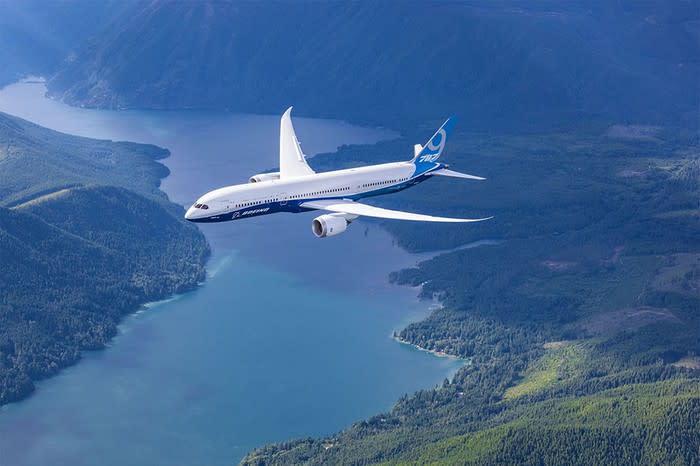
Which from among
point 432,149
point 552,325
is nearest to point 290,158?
point 432,149

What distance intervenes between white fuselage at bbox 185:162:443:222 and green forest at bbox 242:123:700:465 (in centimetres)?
2537

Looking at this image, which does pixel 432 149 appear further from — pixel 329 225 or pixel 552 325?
pixel 552 325

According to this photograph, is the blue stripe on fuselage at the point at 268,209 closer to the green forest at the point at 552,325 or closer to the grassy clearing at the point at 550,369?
the green forest at the point at 552,325

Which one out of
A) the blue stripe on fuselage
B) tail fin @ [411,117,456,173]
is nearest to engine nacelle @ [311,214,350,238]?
the blue stripe on fuselage

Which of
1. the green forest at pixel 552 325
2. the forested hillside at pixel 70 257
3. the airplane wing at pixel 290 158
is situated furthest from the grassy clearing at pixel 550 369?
the forested hillside at pixel 70 257

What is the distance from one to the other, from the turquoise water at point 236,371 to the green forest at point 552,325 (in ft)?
15.9

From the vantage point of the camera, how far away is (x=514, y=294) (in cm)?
14025

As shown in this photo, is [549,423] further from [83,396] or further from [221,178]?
[221,178]

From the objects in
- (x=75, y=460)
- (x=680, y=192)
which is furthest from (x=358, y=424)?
(x=680, y=192)

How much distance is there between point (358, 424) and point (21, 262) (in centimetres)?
5098

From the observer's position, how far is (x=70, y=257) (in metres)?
139

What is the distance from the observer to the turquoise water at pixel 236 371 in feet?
347

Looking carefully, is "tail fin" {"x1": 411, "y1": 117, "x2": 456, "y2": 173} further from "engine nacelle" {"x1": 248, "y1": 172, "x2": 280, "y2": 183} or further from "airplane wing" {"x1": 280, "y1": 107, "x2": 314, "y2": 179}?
"engine nacelle" {"x1": 248, "y1": 172, "x2": 280, "y2": 183}

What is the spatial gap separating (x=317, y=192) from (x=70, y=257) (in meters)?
69.1
